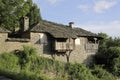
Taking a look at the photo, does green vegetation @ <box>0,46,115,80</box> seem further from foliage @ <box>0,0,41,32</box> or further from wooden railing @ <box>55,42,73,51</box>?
foliage @ <box>0,0,41,32</box>

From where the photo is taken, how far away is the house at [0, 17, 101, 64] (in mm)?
41581

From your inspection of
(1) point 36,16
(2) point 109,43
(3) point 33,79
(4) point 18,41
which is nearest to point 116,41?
(2) point 109,43

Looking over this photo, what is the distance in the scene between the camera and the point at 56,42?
44281mm

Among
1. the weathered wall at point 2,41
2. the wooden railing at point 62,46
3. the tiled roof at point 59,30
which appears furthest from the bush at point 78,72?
the weathered wall at point 2,41

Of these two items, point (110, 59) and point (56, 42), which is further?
point (110, 59)

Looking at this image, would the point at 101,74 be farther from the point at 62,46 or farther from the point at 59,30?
the point at 59,30

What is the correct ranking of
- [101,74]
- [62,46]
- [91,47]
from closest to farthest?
[62,46], [101,74], [91,47]

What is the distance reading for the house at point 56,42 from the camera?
136ft

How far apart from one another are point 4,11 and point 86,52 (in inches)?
578

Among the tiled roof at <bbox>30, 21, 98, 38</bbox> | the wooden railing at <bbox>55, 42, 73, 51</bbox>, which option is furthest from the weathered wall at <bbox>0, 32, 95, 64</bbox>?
the wooden railing at <bbox>55, 42, 73, 51</bbox>

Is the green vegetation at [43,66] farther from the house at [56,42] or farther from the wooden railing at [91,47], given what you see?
the wooden railing at [91,47]

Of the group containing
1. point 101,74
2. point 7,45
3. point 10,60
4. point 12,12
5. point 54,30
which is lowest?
point 101,74

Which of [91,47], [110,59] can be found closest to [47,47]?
[91,47]

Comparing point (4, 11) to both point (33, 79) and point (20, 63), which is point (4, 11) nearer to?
point (20, 63)
